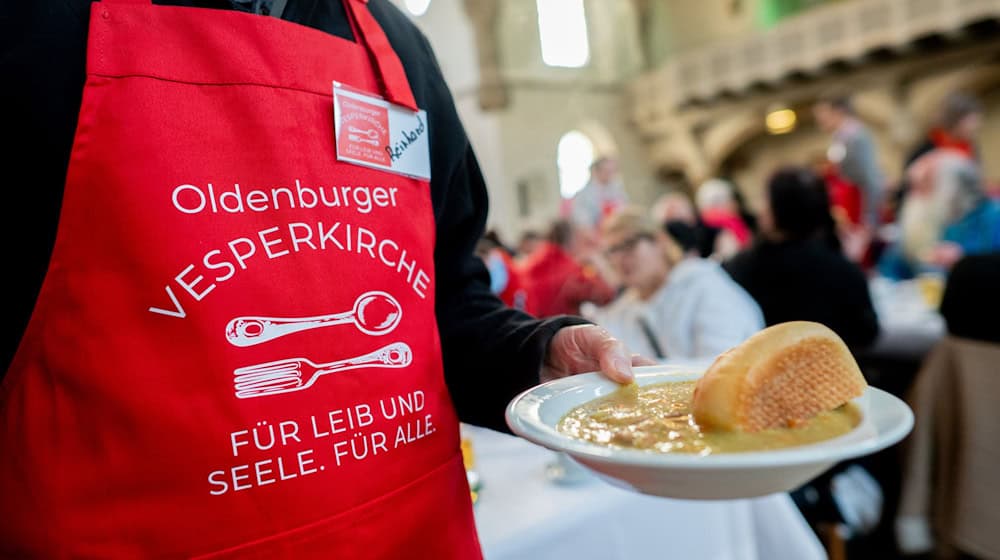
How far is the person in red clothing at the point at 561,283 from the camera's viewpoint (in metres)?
3.97

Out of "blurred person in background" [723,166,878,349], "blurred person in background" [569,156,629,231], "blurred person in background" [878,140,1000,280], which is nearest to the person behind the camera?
"blurred person in background" [723,166,878,349]

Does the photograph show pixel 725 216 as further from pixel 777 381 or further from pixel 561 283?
pixel 777 381

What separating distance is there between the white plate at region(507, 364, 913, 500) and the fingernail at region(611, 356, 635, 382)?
141mm

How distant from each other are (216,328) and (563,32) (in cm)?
2052

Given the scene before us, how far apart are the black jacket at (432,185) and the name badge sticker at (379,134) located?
6 centimetres

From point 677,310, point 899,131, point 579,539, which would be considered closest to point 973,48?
point 899,131

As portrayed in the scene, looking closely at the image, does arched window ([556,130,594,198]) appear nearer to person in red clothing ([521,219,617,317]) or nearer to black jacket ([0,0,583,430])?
person in red clothing ([521,219,617,317])

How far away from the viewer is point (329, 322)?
93 centimetres

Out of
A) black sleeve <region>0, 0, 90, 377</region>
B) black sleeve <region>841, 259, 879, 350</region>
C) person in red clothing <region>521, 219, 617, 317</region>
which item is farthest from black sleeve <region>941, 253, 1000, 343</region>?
black sleeve <region>0, 0, 90, 377</region>

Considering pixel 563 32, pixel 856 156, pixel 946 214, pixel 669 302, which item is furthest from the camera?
pixel 563 32

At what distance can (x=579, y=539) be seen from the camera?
5.32 ft

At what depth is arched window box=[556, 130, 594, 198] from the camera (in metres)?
19.7

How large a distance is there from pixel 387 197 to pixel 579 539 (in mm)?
970

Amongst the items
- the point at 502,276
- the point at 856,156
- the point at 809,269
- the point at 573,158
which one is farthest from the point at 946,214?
the point at 573,158
